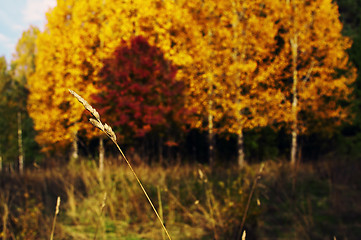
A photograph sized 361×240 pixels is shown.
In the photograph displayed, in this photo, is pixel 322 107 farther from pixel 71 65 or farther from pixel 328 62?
pixel 71 65

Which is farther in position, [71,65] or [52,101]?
[52,101]

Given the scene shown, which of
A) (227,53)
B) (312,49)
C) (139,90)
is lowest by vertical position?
(139,90)

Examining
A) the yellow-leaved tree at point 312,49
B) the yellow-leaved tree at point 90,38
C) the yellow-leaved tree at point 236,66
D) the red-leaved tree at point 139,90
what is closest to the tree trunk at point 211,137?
the yellow-leaved tree at point 236,66

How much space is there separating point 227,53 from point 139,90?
3289 mm

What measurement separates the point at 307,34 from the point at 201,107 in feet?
15.6

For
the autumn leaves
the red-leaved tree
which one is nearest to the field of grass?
the red-leaved tree

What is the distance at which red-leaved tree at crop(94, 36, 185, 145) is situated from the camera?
10.6 m

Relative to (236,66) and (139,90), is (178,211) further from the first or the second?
(236,66)

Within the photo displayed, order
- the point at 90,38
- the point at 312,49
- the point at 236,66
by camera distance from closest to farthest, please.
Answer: the point at 236,66
the point at 312,49
the point at 90,38

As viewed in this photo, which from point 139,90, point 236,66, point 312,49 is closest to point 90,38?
point 139,90

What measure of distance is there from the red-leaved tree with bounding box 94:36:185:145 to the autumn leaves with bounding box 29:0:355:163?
99 millimetres

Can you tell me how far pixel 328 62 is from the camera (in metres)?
11.5

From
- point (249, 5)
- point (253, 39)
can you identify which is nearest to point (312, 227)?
point (253, 39)

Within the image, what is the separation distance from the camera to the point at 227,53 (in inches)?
422
